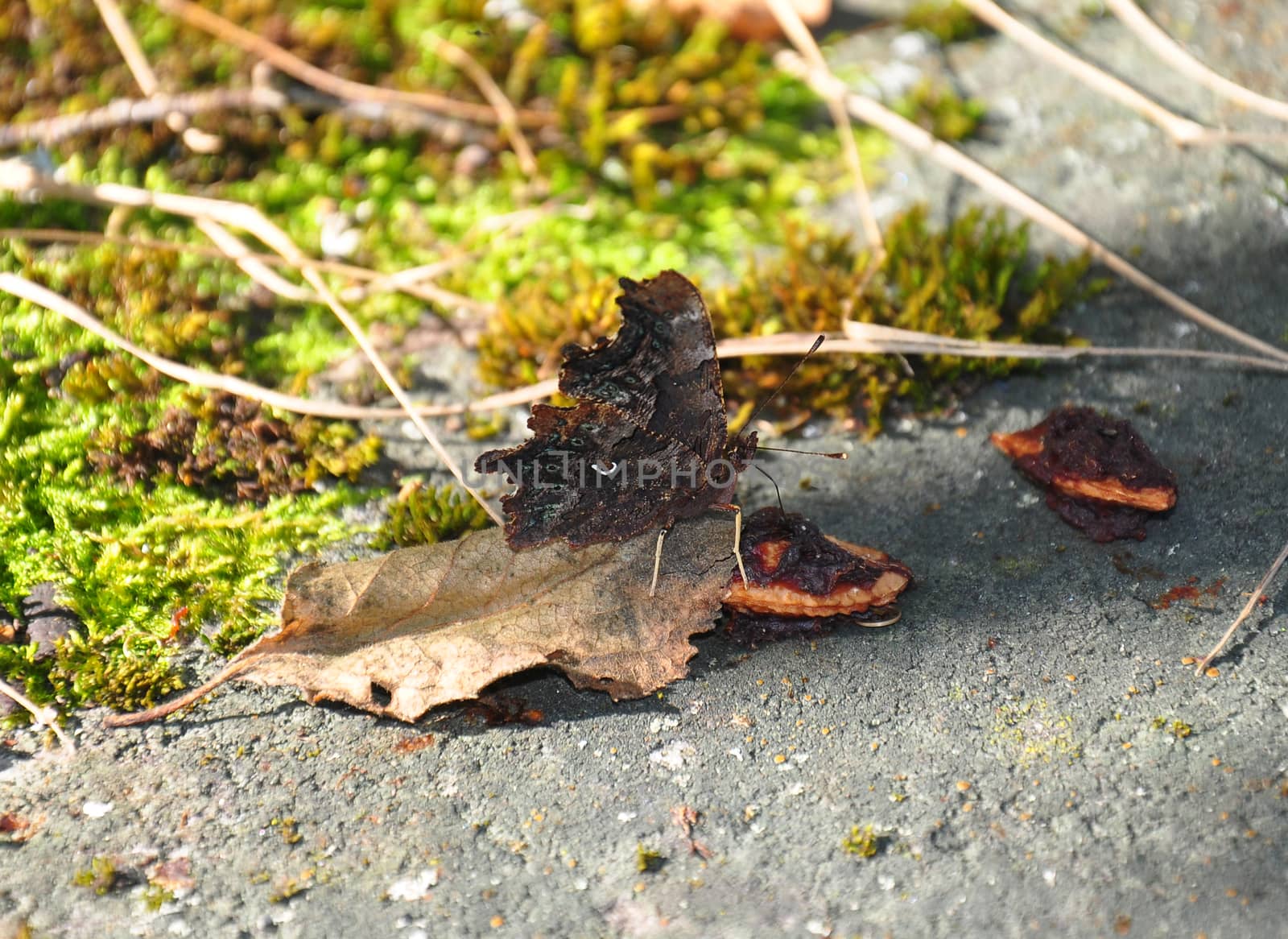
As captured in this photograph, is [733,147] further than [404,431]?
Yes

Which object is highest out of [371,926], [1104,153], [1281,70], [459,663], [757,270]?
[1281,70]

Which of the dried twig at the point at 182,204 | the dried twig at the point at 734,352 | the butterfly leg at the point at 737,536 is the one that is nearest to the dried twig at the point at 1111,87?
the dried twig at the point at 734,352

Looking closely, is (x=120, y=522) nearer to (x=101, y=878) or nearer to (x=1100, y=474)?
(x=101, y=878)

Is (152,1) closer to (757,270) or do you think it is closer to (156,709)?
(757,270)

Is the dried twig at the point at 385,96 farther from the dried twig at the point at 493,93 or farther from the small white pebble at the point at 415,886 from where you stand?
the small white pebble at the point at 415,886

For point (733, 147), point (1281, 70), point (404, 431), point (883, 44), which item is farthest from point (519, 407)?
point (1281, 70)

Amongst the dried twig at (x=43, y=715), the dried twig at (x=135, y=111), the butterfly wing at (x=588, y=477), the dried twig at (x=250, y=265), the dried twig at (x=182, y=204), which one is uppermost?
the dried twig at (x=135, y=111)
